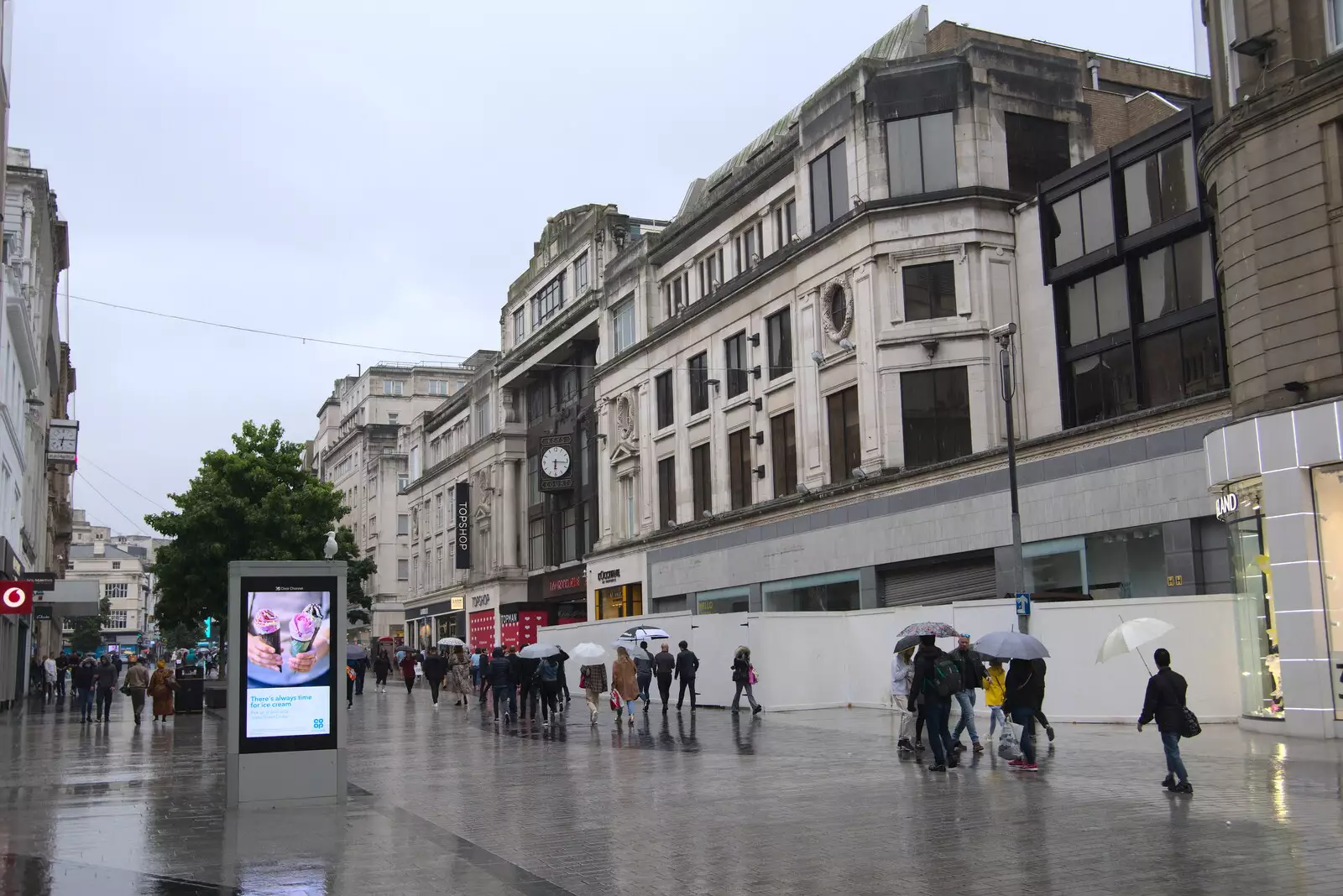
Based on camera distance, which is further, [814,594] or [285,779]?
[814,594]

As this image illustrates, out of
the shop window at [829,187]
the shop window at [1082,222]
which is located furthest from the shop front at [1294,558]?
the shop window at [829,187]

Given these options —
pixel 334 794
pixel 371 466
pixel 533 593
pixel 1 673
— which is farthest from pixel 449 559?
pixel 334 794

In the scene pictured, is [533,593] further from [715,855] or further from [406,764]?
[715,855]

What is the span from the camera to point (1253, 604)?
21.1 m

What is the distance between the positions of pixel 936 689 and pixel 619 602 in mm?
36776

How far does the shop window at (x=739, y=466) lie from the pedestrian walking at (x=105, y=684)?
784 inches

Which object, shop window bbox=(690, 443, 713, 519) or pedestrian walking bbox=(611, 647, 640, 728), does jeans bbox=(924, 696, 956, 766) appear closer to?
pedestrian walking bbox=(611, 647, 640, 728)

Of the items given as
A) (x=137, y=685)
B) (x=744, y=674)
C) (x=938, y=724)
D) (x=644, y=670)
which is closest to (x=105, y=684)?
(x=137, y=685)

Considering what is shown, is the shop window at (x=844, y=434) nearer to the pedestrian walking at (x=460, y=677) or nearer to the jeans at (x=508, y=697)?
the pedestrian walking at (x=460, y=677)

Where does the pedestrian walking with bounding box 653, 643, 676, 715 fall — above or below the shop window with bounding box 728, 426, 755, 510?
below

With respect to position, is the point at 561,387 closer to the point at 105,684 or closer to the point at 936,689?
the point at 105,684

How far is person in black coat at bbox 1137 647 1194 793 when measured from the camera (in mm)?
13406

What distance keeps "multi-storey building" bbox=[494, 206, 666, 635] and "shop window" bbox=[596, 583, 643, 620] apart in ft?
12.8

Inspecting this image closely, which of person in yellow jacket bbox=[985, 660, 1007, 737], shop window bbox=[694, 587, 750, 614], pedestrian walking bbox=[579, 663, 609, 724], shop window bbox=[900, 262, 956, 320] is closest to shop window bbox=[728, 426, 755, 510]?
shop window bbox=[694, 587, 750, 614]
